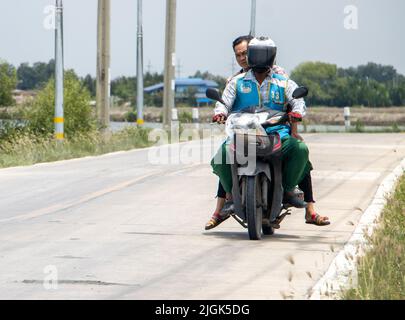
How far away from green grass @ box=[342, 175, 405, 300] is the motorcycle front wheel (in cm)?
120

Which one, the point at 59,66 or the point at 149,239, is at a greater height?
the point at 59,66

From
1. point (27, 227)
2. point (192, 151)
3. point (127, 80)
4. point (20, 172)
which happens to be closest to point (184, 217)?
point (27, 227)

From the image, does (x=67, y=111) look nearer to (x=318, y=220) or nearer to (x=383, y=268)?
(x=318, y=220)

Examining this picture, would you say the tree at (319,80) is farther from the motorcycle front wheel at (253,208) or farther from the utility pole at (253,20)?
the motorcycle front wheel at (253,208)

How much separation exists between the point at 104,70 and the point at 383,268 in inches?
1224

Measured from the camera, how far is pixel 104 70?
40.6 metres

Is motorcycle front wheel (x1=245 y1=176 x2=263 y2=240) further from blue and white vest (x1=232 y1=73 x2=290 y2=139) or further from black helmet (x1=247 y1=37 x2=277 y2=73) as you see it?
black helmet (x1=247 y1=37 x2=277 y2=73)

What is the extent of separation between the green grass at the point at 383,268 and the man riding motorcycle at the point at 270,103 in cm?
108

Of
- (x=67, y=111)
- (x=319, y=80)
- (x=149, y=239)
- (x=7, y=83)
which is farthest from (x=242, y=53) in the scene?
(x=319, y=80)

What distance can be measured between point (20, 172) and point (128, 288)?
14.1 meters

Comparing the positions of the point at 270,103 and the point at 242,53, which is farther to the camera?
the point at 242,53

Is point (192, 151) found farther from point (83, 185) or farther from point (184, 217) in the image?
point (184, 217)

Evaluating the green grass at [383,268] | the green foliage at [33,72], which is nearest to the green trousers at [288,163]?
the green grass at [383,268]

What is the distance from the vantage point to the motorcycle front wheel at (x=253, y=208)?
12.6 m
